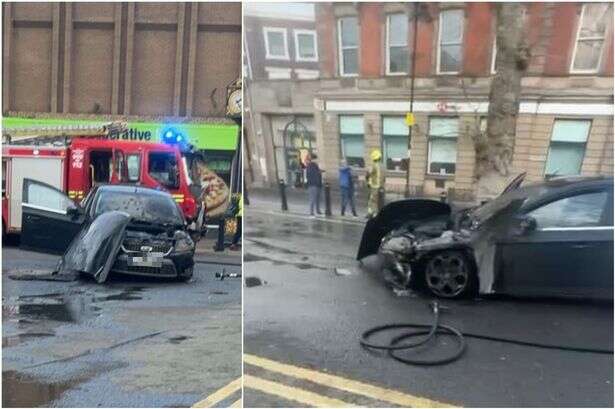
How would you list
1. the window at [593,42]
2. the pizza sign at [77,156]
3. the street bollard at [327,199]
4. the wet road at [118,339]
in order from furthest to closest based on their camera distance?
the pizza sign at [77,156]
the wet road at [118,339]
the street bollard at [327,199]
the window at [593,42]

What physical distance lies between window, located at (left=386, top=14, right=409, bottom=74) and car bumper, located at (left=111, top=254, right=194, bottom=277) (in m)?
1.15

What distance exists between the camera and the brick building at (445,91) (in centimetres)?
244

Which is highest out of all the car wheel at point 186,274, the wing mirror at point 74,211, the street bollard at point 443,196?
the street bollard at point 443,196

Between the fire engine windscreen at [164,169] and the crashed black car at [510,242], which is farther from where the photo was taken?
the fire engine windscreen at [164,169]

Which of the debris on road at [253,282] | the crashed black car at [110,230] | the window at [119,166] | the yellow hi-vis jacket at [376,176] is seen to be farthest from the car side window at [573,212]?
the window at [119,166]

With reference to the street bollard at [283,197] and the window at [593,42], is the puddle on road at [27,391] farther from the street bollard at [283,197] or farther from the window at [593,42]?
the window at [593,42]

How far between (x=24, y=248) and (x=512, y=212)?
195 cm

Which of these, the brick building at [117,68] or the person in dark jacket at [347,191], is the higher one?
the brick building at [117,68]

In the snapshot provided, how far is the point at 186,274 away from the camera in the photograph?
2898mm

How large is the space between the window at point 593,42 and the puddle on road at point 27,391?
2.26 metres

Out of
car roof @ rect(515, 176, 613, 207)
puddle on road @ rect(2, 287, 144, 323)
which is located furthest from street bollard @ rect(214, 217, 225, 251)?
car roof @ rect(515, 176, 613, 207)

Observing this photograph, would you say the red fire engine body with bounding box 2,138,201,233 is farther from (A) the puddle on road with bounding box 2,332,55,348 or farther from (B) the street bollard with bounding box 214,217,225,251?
(A) the puddle on road with bounding box 2,332,55,348

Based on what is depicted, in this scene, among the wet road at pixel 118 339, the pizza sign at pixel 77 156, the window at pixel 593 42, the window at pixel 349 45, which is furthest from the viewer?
the pizza sign at pixel 77 156

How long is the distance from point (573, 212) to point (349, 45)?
103 cm
